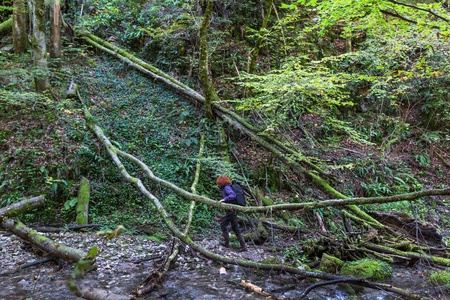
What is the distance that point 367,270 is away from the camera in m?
5.21

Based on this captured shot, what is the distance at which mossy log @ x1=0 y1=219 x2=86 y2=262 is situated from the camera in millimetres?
4320

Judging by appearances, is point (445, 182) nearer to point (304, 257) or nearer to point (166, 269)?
point (304, 257)

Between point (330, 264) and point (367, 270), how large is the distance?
0.70m

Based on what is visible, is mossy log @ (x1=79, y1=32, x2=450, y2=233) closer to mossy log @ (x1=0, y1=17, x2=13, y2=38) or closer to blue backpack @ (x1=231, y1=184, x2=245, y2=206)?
blue backpack @ (x1=231, y1=184, x2=245, y2=206)

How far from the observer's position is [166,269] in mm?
4734

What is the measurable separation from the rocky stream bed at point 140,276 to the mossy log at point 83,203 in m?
0.54

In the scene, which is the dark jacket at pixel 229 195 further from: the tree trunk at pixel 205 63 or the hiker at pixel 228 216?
the tree trunk at pixel 205 63

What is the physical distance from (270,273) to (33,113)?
8.85 metres

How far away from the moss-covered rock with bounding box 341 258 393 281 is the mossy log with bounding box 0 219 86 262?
5117mm

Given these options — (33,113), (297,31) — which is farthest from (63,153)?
(297,31)

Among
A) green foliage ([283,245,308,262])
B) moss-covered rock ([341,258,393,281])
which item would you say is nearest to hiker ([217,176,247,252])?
green foliage ([283,245,308,262])

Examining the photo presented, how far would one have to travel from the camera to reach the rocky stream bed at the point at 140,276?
4164 millimetres

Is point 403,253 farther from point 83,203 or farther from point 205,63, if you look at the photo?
point 205,63

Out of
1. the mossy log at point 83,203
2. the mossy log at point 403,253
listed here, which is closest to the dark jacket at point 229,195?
the mossy log at point 403,253
